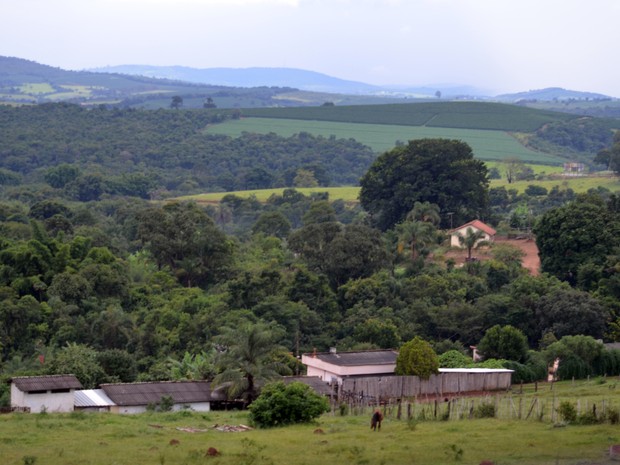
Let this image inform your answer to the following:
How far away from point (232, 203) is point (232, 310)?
47895 millimetres

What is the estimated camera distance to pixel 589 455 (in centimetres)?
2414

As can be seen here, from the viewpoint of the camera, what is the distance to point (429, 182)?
75.4 metres

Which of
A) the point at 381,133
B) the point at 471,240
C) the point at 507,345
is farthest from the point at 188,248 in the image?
the point at 381,133

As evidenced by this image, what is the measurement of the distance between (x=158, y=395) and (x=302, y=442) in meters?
8.64

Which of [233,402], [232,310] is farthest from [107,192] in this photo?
[233,402]

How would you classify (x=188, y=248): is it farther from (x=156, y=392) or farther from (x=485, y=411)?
(x=485, y=411)

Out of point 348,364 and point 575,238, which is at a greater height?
point 575,238

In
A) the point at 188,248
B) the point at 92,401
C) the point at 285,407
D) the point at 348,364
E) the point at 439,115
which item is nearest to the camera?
the point at 285,407

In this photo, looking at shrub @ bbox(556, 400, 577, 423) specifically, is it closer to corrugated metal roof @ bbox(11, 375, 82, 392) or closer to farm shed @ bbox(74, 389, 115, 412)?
farm shed @ bbox(74, 389, 115, 412)

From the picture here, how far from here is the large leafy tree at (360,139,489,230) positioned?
75188 mm

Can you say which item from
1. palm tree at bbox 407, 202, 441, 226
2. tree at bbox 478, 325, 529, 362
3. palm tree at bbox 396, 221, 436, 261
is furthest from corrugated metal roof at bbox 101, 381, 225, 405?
palm tree at bbox 407, 202, 441, 226

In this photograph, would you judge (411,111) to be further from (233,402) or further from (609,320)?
(233,402)

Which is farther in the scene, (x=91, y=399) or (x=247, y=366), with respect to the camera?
(x=247, y=366)

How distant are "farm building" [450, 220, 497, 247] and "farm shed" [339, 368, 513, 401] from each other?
95.0ft
